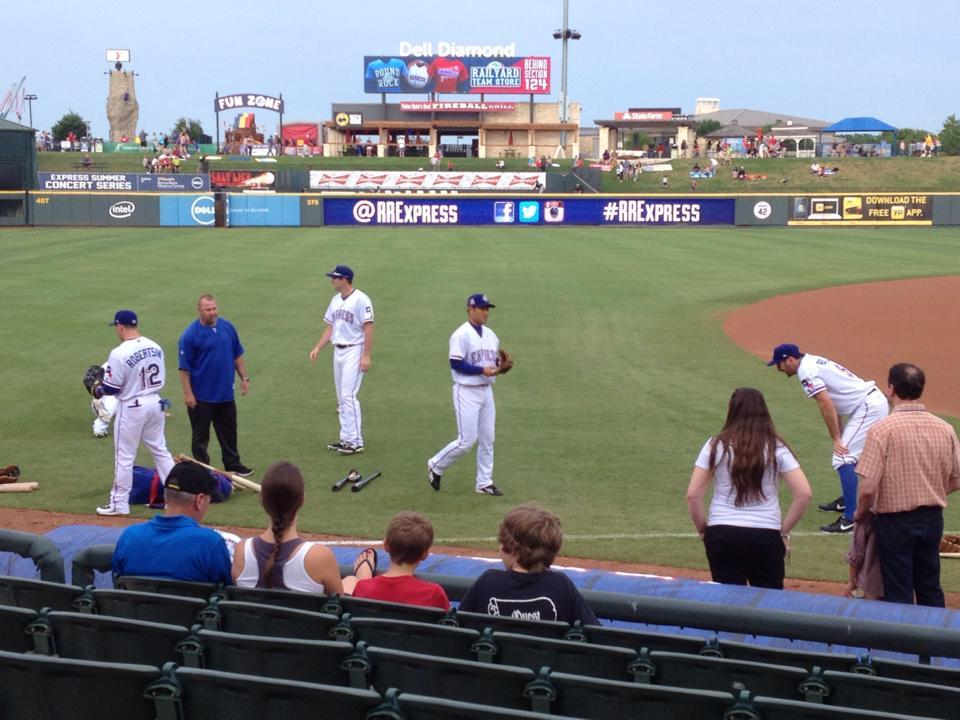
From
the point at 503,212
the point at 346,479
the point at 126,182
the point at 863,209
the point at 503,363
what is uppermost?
the point at 126,182

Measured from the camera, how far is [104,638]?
4207mm

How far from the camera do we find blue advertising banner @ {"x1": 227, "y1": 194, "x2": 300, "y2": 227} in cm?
4788

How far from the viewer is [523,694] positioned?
3.78 m

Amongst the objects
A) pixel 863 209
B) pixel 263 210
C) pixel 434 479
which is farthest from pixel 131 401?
pixel 863 209

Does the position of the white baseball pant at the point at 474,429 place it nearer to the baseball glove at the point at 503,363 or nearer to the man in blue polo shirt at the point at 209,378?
the baseball glove at the point at 503,363

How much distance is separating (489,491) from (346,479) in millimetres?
1440

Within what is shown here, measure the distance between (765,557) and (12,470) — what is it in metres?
7.83

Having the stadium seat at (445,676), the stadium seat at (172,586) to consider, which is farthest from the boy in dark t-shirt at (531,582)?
the stadium seat at (172,586)

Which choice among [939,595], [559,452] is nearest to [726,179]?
[559,452]

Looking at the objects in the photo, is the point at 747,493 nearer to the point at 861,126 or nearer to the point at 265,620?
the point at 265,620

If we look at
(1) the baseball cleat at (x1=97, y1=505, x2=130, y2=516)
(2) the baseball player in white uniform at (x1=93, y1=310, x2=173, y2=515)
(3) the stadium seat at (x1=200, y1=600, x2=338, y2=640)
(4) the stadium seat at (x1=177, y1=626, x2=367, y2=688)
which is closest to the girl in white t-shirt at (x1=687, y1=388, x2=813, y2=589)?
(3) the stadium seat at (x1=200, y1=600, x2=338, y2=640)

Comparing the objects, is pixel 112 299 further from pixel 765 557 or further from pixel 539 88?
pixel 539 88

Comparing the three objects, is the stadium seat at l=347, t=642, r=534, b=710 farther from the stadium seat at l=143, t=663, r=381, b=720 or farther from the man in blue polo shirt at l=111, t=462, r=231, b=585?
the man in blue polo shirt at l=111, t=462, r=231, b=585

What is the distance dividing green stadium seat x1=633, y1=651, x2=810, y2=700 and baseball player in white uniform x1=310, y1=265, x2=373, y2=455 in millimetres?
7999
